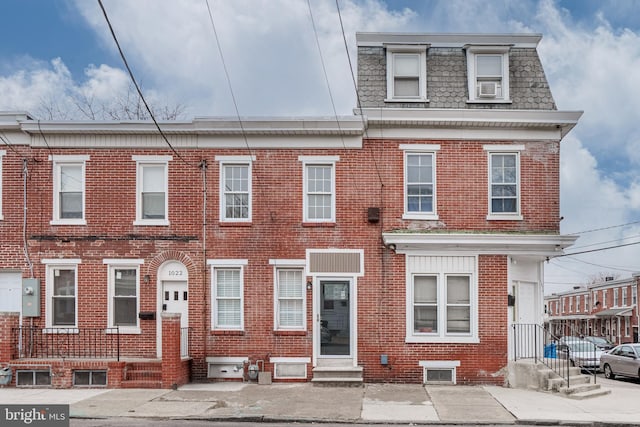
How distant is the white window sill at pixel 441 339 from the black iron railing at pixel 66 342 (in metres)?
7.67

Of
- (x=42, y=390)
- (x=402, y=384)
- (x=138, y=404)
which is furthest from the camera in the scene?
(x=402, y=384)

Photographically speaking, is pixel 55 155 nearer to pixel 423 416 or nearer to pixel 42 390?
pixel 42 390

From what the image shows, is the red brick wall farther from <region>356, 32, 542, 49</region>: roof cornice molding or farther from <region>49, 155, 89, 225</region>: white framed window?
<region>356, 32, 542, 49</region>: roof cornice molding

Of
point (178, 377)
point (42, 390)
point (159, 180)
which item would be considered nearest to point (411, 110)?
point (159, 180)

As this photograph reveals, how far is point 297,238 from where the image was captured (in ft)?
56.9

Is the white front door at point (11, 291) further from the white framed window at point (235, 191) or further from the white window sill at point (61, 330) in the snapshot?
the white framed window at point (235, 191)

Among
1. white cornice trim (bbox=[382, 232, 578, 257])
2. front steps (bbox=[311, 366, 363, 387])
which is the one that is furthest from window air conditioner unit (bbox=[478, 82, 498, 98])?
front steps (bbox=[311, 366, 363, 387])

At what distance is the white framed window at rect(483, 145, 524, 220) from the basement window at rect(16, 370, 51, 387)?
11.9m

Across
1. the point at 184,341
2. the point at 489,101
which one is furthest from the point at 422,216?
the point at 184,341

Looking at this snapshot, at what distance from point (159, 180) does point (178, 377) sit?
5275 millimetres

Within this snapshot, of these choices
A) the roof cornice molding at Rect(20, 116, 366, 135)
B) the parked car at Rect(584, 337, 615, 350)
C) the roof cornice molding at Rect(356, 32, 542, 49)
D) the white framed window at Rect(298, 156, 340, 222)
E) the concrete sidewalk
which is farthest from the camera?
the parked car at Rect(584, 337, 615, 350)

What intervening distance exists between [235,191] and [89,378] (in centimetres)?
594

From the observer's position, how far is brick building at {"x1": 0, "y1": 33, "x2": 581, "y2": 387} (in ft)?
55.8

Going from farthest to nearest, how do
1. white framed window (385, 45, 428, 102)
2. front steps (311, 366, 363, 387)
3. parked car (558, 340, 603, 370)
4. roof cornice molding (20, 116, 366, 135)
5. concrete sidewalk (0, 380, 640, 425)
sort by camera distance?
1. parked car (558, 340, 603, 370)
2. white framed window (385, 45, 428, 102)
3. roof cornice molding (20, 116, 366, 135)
4. front steps (311, 366, 363, 387)
5. concrete sidewalk (0, 380, 640, 425)
